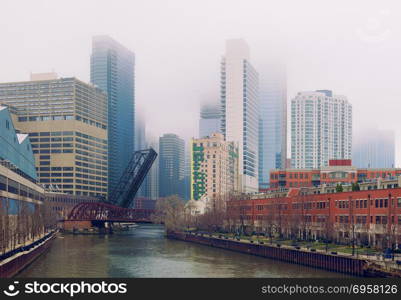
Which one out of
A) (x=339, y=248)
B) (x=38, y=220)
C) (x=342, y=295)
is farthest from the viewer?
(x=38, y=220)

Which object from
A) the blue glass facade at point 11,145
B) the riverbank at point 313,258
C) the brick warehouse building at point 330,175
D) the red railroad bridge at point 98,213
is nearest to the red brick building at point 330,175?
the brick warehouse building at point 330,175

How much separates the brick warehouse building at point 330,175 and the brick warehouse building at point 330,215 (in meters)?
27.5

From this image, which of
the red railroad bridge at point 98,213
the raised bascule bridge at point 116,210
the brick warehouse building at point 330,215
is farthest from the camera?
the red railroad bridge at point 98,213

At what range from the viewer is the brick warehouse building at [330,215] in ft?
264

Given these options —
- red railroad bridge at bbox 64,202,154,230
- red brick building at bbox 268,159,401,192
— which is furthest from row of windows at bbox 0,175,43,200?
red brick building at bbox 268,159,401,192

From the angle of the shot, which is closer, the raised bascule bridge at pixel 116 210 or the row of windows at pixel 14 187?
the row of windows at pixel 14 187

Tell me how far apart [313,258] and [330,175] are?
77351 millimetres

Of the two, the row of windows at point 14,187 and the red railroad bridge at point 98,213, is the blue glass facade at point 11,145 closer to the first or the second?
the row of windows at point 14,187

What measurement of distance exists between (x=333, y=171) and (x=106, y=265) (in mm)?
84176

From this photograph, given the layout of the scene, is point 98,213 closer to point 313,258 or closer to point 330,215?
point 330,215

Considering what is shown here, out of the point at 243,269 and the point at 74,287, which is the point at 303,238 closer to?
the point at 243,269

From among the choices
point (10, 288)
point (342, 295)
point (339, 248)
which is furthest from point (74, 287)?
point (339, 248)

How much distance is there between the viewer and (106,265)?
8281cm

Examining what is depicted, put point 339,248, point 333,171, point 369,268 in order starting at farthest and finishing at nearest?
point 333,171
point 339,248
point 369,268
